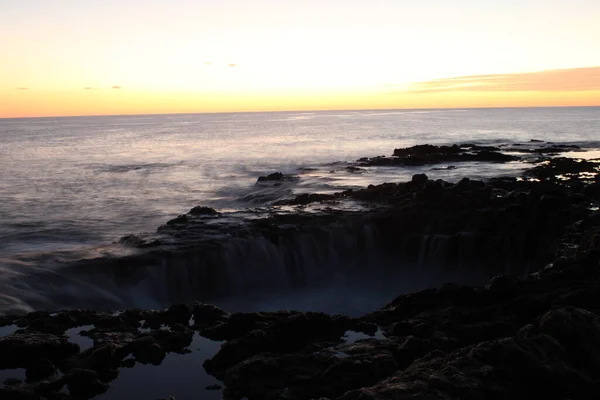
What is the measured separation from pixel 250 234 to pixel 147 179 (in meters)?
25.0

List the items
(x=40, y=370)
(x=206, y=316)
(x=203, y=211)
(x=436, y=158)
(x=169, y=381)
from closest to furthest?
(x=40, y=370) < (x=169, y=381) < (x=206, y=316) < (x=203, y=211) < (x=436, y=158)

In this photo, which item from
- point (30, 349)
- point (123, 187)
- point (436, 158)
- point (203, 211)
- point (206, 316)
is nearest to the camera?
point (30, 349)

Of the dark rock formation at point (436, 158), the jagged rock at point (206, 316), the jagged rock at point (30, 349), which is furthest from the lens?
the dark rock formation at point (436, 158)

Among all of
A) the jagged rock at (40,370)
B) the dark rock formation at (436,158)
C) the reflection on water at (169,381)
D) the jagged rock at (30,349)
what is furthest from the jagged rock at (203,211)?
the dark rock formation at (436,158)

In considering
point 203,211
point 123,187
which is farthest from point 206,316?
point 123,187

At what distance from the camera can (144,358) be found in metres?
9.64

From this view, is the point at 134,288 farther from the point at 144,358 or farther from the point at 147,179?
the point at 147,179

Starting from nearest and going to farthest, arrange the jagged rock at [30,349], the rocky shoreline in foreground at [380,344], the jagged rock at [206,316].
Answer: the rocky shoreline in foreground at [380,344]
the jagged rock at [30,349]
the jagged rock at [206,316]

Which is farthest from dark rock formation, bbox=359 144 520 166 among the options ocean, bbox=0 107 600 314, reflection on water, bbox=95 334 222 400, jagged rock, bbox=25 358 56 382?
jagged rock, bbox=25 358 56 382

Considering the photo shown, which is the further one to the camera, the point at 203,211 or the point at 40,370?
the point at 203,211

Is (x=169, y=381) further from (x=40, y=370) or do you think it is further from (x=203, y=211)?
(x=203, y=211)

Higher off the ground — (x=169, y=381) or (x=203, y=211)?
(x=203, y=211)

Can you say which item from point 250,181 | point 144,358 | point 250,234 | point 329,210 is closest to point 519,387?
point 144,358

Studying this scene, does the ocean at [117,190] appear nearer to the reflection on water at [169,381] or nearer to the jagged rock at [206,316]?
the jagged rock at [206,316]
